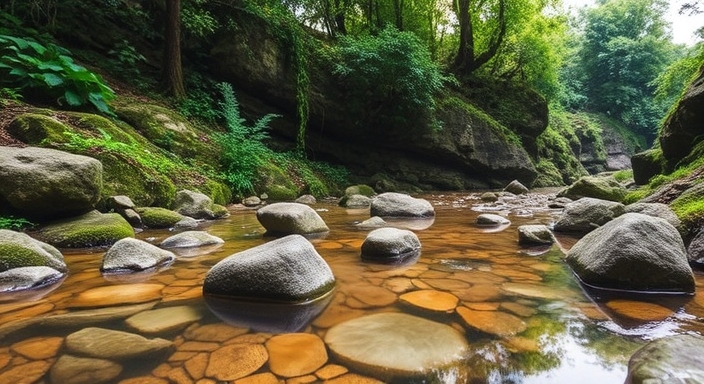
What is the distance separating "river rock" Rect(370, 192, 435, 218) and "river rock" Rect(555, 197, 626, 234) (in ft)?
5.95

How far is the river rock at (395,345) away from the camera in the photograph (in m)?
1.27

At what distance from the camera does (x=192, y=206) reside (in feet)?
16.0

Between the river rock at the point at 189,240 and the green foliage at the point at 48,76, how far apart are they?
144 inches

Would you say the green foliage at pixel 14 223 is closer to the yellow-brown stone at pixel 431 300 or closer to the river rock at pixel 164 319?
the river rock at pixel 164 319

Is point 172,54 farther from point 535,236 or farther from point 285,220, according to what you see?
point 535,236

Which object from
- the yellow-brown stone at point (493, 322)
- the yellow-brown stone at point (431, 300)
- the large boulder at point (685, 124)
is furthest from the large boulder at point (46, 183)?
the large boulder at point (685, 124)

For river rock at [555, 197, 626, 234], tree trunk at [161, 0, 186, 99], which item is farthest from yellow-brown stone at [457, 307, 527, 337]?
tree trunk at [161, 0, 186, 99]

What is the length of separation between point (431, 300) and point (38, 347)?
170 cm

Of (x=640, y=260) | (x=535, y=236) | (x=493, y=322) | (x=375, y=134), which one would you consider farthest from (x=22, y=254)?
(x=375, y=134)

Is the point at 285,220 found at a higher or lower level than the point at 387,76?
lower

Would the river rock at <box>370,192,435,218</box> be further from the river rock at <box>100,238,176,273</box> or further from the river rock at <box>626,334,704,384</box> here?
the river rock at <box>626,334,704,384</box>

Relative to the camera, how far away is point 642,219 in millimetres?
2115

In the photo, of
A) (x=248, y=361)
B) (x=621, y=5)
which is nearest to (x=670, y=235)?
(x=248, y=361)

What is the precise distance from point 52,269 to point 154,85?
23.8 ft
